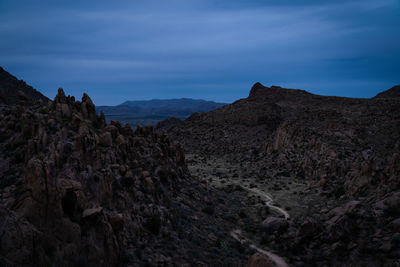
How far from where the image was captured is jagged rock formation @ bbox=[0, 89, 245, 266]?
8922 mm

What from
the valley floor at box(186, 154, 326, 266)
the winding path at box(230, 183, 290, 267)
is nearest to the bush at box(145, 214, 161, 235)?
the winding path at box(230, 183, 290, 267)

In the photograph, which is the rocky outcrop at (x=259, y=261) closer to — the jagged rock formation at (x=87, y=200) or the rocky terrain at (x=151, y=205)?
the rocky terrain at (x=151, y=205)

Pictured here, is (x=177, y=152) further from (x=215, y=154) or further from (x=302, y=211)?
(x=215, y=154)

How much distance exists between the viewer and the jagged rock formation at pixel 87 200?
8.92 m

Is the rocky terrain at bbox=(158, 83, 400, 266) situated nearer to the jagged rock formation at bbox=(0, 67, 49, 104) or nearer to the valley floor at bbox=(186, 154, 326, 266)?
the valley floor at bbox=(186, 154, 326, 266)

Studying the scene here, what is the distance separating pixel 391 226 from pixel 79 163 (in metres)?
14.7

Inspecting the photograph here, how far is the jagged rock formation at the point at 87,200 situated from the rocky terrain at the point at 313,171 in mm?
4287

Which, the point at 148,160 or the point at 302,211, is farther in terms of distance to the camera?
the point at 302,211

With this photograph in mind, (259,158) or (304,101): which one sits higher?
(304,101)

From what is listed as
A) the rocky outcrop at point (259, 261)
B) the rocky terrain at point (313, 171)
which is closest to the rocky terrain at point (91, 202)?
the rocky outcrop at point (259, 261)

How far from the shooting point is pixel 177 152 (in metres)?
26.2

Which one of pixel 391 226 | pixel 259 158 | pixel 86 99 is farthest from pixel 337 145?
pixel 86 99

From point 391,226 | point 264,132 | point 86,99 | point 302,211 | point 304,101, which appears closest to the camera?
point 391,226

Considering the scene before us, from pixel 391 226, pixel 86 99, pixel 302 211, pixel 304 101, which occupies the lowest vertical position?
pixel 302 211
